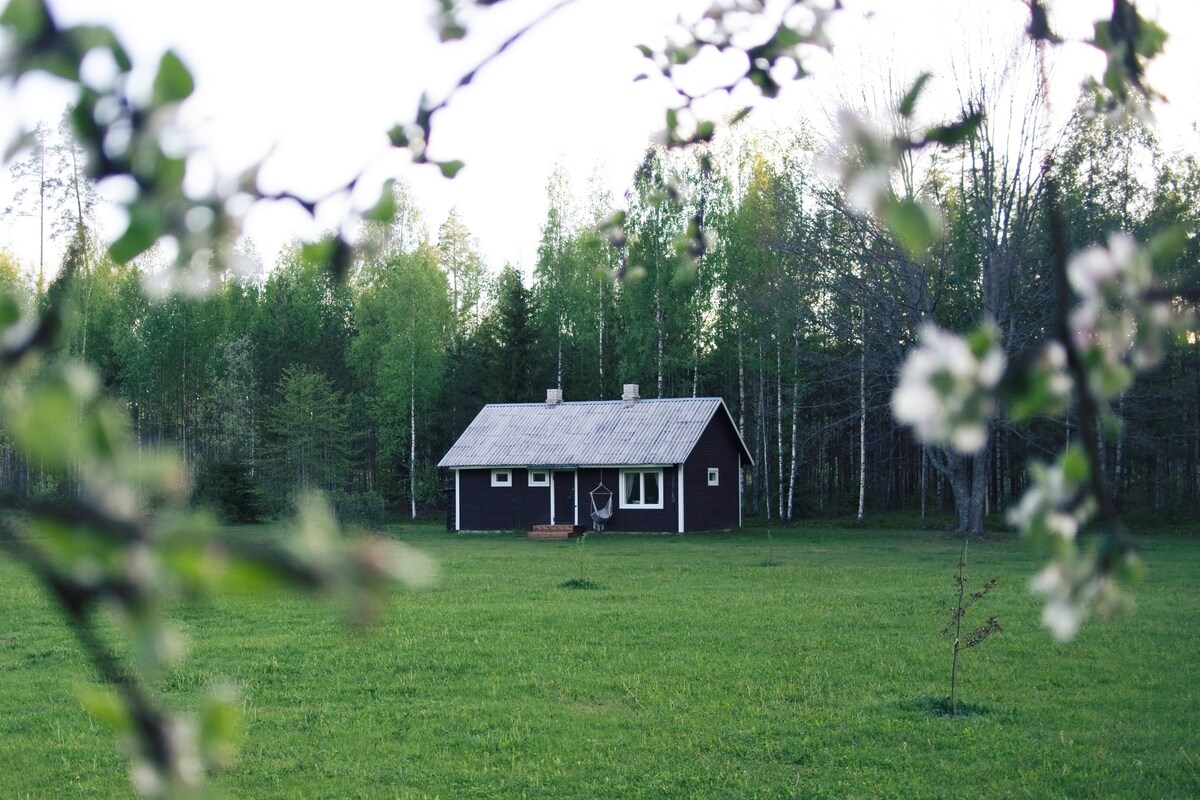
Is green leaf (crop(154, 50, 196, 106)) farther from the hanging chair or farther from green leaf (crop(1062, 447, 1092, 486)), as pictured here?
the hanging chair

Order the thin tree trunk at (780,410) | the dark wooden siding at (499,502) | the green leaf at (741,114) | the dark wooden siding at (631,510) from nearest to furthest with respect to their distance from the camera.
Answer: the green leaf at (741,114)
the dark wooden siding at (631,510)
the dark wooden siding at (499,502)
the thin tree trunk at (780,410)

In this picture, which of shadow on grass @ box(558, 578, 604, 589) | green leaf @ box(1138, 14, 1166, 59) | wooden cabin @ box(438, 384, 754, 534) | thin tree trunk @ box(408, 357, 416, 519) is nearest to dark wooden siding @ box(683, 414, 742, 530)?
wooden cabin @ box(438, 384, 754, 534)

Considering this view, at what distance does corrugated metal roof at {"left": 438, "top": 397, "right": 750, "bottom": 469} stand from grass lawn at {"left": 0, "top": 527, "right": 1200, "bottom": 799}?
1427cm

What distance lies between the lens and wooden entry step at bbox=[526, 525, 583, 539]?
27.2m

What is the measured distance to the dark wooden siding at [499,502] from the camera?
29.8 m

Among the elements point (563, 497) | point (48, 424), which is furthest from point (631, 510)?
point (48, 424)

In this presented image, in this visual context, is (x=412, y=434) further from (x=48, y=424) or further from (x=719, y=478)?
(x=48, y=424)

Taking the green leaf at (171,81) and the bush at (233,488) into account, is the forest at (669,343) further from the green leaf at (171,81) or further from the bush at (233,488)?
the green leaf at (171,81)

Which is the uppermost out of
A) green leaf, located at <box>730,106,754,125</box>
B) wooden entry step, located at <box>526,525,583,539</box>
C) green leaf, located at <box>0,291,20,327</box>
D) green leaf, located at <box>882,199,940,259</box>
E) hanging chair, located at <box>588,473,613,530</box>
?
green leaf, located at <box>730,106,754,125</box>

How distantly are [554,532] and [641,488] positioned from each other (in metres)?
2.88

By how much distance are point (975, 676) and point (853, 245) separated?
55.9ft

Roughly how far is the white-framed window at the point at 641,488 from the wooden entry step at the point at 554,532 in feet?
5.46

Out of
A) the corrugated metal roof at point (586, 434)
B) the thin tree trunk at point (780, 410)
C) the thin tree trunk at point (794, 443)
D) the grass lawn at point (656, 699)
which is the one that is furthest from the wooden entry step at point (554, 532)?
the grass lawn at point (656, 699)

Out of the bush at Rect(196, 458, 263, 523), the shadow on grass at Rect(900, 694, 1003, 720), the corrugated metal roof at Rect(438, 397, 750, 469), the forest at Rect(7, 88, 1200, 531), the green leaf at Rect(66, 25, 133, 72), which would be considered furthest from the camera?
the bush at Rect(196, 458, 263, 523)
